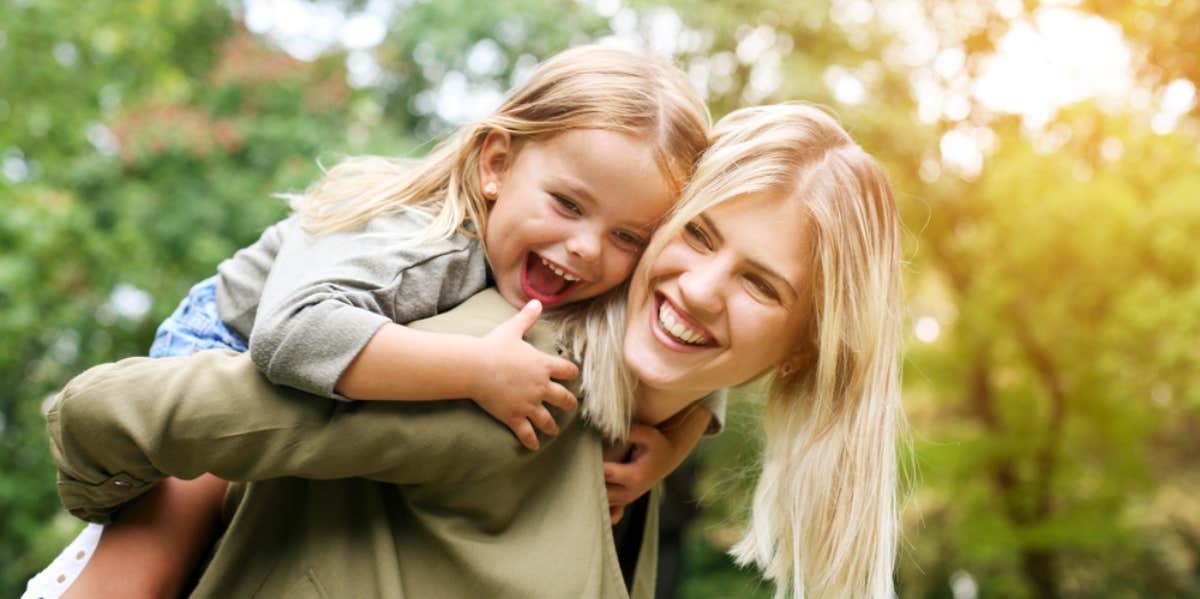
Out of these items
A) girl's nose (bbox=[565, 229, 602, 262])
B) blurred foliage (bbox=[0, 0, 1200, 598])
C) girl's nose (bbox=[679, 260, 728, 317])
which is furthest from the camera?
blurred foliage (bbox=[0, 0, 1200, 598])

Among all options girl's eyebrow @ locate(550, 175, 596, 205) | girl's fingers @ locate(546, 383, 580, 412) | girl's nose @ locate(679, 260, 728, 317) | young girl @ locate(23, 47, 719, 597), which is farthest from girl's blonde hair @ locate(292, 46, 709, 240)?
girl's fingers @ locate(546, 383, 580, 412)

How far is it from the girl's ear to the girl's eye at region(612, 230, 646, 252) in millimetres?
289

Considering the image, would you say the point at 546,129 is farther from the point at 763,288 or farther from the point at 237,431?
the point at 237,431

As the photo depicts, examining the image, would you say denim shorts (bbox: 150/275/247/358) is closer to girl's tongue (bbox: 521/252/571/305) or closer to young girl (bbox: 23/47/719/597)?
young girl (bbox: 23/47/719/597)

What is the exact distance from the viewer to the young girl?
1.69 m

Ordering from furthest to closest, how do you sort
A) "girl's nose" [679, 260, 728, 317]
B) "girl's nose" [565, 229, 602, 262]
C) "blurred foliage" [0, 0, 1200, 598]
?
"blurred foliage" [0, 0, 1200, 598]
"girl's nose" [565, 229, 602, 262]
"girl's nose" [679, 260, 728, 317]

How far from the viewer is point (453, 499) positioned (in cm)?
181

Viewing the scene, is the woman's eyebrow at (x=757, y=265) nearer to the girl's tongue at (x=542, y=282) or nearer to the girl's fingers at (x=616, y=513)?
the girl's tongue at (x=542, y=282)

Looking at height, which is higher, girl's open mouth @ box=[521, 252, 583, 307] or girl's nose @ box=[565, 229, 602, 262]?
girl's nose @ box=[565, 229, 602, 262]

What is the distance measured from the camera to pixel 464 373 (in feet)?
5.63

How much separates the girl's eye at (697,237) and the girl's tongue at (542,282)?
28cm

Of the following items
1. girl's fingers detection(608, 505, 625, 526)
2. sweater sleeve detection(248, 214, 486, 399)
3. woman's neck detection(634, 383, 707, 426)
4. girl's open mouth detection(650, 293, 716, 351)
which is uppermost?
sweater sleeve detection(248, 214, 486, 399)

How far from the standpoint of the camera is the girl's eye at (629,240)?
2.15 meters

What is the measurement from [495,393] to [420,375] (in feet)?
0.41
